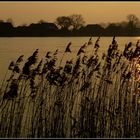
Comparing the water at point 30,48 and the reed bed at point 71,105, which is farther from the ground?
the water at point 30,48

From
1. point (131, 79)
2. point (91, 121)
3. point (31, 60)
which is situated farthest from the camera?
point (131, 79)

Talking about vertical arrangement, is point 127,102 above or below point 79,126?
above

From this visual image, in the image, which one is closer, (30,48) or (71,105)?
(71,105)

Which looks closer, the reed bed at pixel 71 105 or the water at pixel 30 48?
the reed bed at pixel 71 105

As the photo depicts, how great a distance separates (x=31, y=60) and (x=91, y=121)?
1658mm

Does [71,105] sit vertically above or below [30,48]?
below

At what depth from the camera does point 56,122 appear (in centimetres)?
855

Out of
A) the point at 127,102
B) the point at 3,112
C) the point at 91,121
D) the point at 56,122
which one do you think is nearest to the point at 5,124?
the point at 3,112

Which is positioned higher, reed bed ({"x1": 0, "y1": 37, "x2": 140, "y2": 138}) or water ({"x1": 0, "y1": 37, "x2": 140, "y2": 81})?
water ({"x1": 0, "y1": 37, "x2": 140, "y2": 81})

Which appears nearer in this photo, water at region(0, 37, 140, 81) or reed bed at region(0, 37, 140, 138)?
reed bed at region(0, 37, 140, 138)

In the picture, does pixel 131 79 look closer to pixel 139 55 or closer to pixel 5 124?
pixel 139 55

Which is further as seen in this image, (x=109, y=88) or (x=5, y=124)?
(x=109, y=88)

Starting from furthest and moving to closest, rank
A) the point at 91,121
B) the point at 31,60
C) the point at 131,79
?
the point at 131,79, the point at 91,121, the point at 31,60

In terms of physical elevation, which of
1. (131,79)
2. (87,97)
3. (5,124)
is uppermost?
(131,79)
